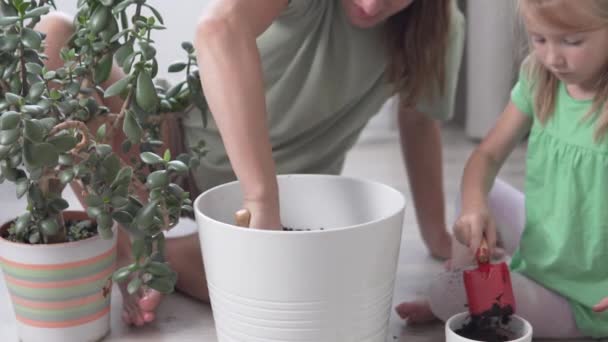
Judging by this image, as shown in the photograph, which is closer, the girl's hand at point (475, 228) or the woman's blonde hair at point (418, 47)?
the girl's hand at point (475, 228)

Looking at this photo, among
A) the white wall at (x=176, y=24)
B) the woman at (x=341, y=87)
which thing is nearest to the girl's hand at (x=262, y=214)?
the woman at (x=341, y=87)

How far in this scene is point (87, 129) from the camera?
3.34ft

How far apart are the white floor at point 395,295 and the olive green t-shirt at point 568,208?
0.19m

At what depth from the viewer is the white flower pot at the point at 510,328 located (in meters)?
0.98

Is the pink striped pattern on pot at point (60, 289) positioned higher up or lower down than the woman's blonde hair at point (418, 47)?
lower down

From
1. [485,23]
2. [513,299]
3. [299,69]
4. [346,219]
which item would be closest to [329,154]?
[299,69]

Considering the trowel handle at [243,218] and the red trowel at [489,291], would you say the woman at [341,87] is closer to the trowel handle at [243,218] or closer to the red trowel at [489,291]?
the trowel handle at [243,218]

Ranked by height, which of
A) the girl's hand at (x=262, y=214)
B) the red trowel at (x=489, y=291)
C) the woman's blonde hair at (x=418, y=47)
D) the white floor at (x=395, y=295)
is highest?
the woman's blonde hair at (x=418, y=47)

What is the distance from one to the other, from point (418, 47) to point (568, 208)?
0.35 meters

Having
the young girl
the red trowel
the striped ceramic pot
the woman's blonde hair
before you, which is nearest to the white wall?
the woman's blonde hair

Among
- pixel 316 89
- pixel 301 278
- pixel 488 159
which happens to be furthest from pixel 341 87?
pixel 301 278

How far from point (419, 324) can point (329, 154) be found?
33 centimetres

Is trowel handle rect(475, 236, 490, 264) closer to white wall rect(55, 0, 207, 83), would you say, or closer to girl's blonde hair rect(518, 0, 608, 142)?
girl's blonde hair rect(518, 0, 608, 142)

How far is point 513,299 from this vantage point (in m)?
1.05
